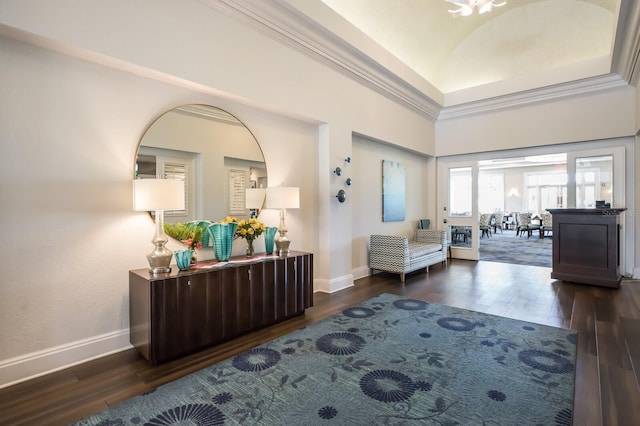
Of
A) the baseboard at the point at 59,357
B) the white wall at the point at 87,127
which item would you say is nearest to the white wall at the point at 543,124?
the white wall at the point at 87,127

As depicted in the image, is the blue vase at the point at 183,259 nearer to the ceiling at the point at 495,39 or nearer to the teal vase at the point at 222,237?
the teal vase at the point at 222,237

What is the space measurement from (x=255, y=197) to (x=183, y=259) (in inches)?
50.7

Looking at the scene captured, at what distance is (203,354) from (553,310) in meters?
3.96

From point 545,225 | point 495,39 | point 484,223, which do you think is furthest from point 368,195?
point 545,225

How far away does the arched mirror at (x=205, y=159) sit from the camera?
9.73 ft

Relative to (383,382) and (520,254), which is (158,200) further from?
(520,254)

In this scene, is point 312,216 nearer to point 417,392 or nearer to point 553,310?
point 417,392

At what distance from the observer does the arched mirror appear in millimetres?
2967

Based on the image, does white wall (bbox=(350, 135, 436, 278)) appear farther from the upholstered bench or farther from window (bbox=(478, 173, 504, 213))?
window (bbox=(478, 173, 504, 213))

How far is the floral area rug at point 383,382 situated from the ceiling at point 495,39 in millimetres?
4639

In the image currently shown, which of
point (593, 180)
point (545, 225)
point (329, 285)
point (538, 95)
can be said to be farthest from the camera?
point (545, 225)

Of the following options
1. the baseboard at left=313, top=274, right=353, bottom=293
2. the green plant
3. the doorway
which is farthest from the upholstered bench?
the green plant

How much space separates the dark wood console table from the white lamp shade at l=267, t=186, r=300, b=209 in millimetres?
4431

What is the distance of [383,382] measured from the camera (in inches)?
89.0
